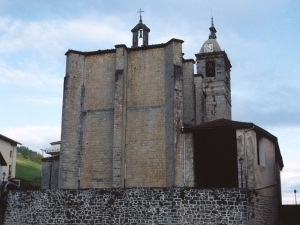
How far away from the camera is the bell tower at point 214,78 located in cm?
3944

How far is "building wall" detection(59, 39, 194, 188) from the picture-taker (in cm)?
2480

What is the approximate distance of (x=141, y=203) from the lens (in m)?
15.5

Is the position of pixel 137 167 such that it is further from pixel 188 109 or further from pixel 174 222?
pixel 174 222

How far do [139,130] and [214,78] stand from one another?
16.9 metres

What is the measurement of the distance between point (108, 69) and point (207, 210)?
15.2 meters

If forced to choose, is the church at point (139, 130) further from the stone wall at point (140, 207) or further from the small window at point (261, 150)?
the stone wall at point (140, 207)

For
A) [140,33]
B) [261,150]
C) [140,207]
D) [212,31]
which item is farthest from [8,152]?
[140,207]

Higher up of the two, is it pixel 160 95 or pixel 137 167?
pixel 160 95

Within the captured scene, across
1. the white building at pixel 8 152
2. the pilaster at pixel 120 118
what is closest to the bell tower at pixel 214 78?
the pilaster at pixel 120 118

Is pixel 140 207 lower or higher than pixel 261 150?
lower

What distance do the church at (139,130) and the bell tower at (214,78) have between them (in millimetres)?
10155

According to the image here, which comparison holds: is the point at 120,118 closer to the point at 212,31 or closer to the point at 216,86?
the point at 216,86

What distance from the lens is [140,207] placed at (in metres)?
15.5

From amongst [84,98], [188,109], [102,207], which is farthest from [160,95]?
[102,207]
